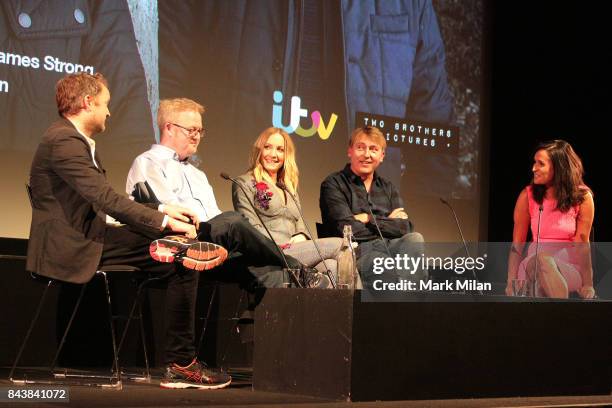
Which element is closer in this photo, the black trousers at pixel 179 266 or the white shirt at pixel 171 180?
the black trousers at pixel 179 266

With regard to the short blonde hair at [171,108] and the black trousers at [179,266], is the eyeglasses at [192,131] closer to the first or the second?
the short blonde hair at [171,108]

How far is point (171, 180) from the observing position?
12.5ft

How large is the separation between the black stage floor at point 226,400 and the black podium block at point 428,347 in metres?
0.05

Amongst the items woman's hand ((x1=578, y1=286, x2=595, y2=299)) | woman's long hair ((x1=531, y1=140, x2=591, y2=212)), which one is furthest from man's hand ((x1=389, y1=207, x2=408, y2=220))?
woman's hand ((x1=578, y1=286, x2=595, y2=299))

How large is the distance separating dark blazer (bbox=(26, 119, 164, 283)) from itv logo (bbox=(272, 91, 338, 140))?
7.60 feet

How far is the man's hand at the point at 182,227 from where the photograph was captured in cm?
295

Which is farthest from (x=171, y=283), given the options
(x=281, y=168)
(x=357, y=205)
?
(x=357, y=205)

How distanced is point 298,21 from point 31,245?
2.90 metres

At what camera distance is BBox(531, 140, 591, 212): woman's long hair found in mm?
4496

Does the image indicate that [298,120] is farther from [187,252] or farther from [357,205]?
[187,252]

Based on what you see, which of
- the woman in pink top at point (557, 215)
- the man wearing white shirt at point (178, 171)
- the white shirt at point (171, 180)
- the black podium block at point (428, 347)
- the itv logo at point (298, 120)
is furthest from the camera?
the itv logo at point (298, 120)

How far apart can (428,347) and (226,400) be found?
65 centimetres

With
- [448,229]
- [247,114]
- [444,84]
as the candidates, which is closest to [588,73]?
[444,84]

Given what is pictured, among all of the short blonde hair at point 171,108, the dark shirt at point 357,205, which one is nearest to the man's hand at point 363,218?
the dark shirt at point 357,205
